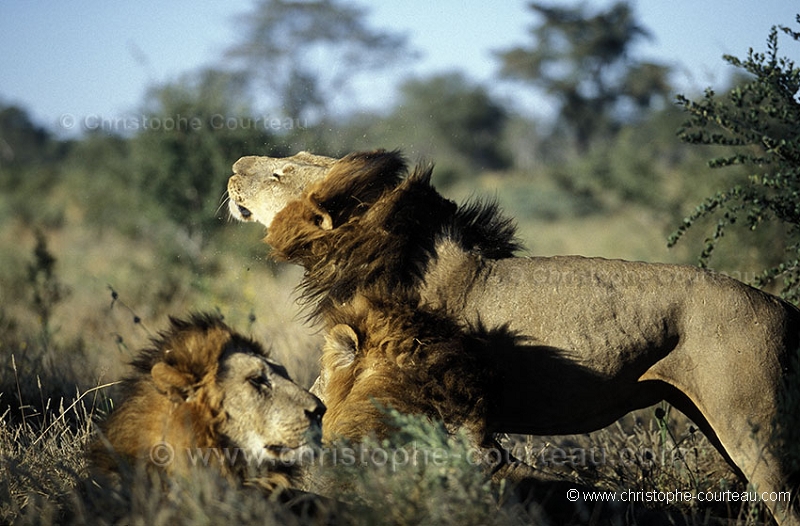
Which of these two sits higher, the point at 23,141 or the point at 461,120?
the point at 461,120

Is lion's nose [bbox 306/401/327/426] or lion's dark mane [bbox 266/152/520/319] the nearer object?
lion's nose [bbox 306/401/327/426]

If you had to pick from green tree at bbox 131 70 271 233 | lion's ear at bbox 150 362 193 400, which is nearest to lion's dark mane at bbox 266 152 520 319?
lion's ear at bbox 150 362 193 400

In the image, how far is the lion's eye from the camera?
3.51 m

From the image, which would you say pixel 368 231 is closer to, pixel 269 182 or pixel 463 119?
pixel 269 182

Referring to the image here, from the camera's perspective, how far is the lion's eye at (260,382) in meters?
3.51

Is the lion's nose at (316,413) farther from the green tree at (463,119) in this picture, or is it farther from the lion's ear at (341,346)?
the green tree at (463,119)

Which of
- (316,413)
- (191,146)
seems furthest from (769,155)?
(191,146)

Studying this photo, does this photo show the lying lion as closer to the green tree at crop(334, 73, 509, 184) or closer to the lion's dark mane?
the lion's dark mane

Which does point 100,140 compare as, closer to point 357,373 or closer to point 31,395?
point 31,395

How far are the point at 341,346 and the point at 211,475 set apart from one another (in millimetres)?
1374

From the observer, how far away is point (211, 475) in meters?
3.18

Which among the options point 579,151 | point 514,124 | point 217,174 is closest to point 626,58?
point 579,151

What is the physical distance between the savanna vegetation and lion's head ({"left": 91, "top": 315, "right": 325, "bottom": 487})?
162 mm

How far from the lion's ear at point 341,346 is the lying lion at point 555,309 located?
0.10 m
